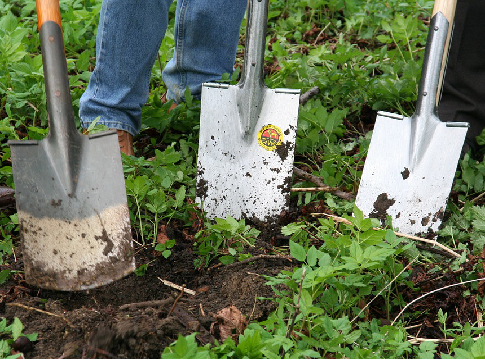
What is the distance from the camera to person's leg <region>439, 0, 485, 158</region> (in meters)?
2.41

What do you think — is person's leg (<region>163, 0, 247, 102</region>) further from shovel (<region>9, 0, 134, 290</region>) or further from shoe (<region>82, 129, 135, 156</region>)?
shovel (<region>9, 0, 134, 290</region>)

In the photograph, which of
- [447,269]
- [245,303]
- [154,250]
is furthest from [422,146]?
[154,250]

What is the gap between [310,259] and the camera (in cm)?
158

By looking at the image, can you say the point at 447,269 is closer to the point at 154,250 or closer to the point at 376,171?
the point at 376,171

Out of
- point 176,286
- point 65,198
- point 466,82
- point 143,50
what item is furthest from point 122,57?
point 466,82

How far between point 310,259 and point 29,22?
3050 mm

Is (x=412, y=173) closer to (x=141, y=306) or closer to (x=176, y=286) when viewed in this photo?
(x=176, y=286)

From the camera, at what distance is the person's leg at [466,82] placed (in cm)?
241

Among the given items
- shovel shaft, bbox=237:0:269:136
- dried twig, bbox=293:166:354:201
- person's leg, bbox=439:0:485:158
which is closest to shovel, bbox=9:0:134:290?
shovel shaft, bbox=237:0:269:136

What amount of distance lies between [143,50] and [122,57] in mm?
93

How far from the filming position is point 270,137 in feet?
6.94

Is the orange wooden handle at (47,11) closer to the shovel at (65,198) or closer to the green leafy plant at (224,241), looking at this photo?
the shovel at (65,198)

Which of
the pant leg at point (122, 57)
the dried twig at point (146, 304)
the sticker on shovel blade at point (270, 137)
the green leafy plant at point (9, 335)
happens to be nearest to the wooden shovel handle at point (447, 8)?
the sticker on shovel blade at point (270, 137)

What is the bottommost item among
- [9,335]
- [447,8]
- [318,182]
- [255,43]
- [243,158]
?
[9,335]
